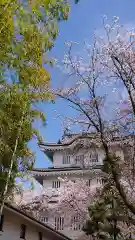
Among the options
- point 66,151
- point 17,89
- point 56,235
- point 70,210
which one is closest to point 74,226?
point 70,210

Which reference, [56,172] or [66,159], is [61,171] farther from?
[66,159]

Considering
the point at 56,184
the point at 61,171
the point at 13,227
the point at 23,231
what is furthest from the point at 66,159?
the point at 13,227

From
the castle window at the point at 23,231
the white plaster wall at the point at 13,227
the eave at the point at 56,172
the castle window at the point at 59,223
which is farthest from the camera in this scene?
the eave at the point at 56,172

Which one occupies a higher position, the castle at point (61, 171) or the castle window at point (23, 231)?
the castle at point (61, 171)

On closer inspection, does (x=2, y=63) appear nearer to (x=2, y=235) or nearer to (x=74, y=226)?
(x=2, y=235)

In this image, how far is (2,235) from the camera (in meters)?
12.7

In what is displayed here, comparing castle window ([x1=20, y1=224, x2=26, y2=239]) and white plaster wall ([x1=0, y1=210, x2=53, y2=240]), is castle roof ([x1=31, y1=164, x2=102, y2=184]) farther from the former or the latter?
castle window ([x1=20, y1=224, x2=26, y2=239])

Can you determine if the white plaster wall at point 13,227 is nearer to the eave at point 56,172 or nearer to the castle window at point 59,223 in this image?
the castle window at point 59,223

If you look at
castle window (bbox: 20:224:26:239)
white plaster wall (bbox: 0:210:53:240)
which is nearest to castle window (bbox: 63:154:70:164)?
white plaster wall (bbox: 0:210:53:240)

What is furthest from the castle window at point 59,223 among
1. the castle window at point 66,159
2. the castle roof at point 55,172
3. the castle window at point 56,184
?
the castle window at point 66,159

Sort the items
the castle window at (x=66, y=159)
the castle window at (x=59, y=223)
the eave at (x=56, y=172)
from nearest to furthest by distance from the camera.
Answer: the castle window at (x=59, y=223) < the eave at (x=56, y=172) < the castle window at (x=66, y=159)

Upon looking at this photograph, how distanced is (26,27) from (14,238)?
1177 cm

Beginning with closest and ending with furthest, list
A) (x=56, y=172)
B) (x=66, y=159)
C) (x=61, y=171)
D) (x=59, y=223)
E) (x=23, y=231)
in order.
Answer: (x=23, y=231) < (x=59, y=223) < (x=61, y=171) < (x=56, y=172) < (x=66, y=159)

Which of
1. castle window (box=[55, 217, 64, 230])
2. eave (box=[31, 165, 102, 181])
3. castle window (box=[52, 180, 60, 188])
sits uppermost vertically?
eave (box=[31, 165, 102, 181])
